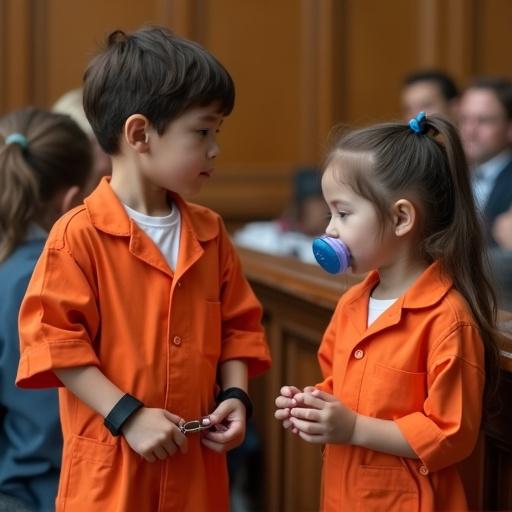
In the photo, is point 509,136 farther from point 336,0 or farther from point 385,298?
point 385,298

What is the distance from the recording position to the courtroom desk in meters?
2.38

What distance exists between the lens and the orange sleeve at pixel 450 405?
4.76 ft

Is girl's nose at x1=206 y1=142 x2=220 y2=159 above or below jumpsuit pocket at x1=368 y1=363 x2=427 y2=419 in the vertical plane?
above

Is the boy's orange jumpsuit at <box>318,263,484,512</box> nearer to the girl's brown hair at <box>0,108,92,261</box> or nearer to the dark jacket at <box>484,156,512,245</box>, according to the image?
the girl's brown hair at <box>0,108,92,261</box>

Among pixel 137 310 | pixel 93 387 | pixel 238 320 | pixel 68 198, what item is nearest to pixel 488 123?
pixel 68 198

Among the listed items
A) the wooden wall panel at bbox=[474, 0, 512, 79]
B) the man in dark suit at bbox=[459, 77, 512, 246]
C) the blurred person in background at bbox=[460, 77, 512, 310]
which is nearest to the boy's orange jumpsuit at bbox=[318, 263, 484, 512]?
the blurred person in background at bbox=[460, 77, 512, 310]

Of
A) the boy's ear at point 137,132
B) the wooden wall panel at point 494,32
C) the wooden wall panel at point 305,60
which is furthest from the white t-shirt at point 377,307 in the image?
the wooden wall panel at point 494,32

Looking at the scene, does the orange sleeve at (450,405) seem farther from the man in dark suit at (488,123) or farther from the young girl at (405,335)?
the man in dark suit at (488,123)

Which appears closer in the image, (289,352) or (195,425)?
(195,425)

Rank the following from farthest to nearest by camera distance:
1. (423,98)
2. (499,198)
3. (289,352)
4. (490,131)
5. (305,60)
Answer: (305,60) → (423,98) → (490,131) → (499,198) → (289,352)

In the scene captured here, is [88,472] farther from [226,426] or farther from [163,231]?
[163,231]

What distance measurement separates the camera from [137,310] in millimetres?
1604

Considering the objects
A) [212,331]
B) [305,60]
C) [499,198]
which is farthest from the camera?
[305,60]

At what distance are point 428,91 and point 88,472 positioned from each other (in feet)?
10.8
